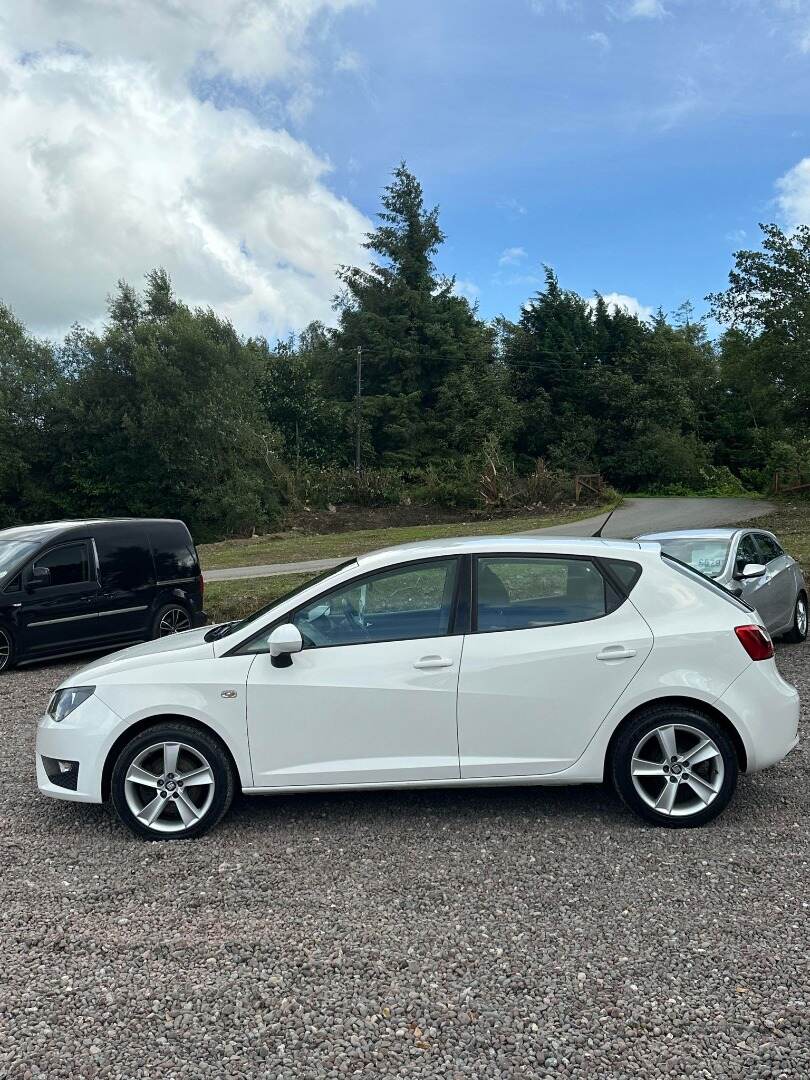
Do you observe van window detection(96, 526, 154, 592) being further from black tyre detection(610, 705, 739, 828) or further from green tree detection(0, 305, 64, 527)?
green tree detection(0, 305, 64, 527)

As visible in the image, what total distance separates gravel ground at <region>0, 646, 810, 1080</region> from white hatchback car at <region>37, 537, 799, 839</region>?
0.30 metres

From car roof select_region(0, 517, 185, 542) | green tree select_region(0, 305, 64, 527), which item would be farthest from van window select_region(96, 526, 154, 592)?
green tree select_region(0, 305, 64, 527)

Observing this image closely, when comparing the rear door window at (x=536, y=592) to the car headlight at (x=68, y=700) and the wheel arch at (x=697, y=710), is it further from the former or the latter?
the car headlight at (x=68, y=700)

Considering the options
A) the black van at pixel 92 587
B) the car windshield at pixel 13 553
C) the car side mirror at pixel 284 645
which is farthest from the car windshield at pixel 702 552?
the car windshield at pixel 13 553

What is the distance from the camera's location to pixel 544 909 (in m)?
3.86

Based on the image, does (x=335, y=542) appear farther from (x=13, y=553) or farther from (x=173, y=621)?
(x=13, y=553)

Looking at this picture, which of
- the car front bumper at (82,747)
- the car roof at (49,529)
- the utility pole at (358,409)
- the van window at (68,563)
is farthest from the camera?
the utility pole at (358,409)

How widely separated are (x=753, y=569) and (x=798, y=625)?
1.78 meters

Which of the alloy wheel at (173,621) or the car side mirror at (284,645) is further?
the alloy wheel at (173,621)

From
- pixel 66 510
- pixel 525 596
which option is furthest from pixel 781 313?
pixel 525 596

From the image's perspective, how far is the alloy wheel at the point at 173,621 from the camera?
11125mm

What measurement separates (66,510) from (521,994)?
39920 millimetres

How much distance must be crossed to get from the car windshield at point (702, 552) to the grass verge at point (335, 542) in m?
10.8

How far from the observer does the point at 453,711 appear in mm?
4637
